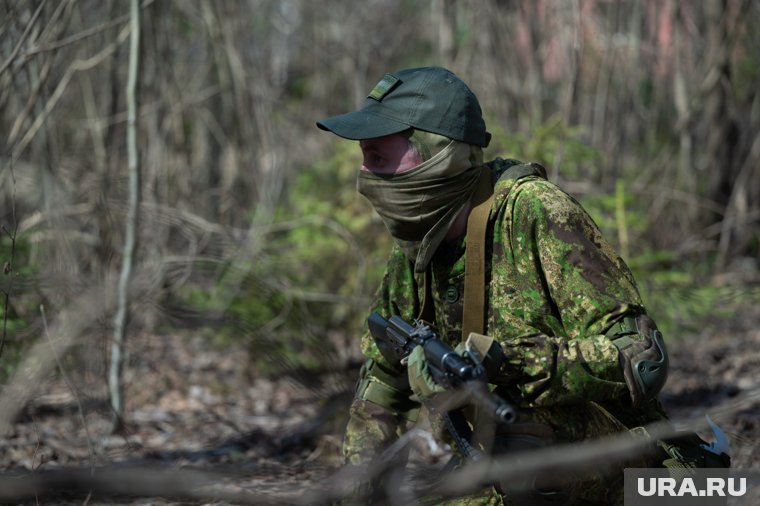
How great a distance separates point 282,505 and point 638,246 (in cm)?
487

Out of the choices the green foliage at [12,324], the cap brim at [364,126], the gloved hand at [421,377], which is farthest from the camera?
the green foliage at [12,324]

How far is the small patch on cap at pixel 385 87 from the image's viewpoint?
8.62 ft

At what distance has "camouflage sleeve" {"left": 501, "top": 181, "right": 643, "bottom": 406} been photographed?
2.36 m

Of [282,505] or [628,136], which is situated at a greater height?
[282,505]

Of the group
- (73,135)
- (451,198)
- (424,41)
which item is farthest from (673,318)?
(424,41)

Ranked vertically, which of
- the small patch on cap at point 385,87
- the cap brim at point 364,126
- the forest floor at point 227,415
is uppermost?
the small patch on cap at point 385,87

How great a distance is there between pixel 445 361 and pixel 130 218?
254 cm

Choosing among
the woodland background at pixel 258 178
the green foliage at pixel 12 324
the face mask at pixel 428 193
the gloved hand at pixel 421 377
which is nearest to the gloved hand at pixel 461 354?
the gloved hand at pixel 421 377

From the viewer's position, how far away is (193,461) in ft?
13.7

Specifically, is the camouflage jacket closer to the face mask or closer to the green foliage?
the face mask

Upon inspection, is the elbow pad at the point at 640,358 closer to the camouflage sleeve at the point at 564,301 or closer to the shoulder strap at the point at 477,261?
the camouflage sleeve at the point at 564,301

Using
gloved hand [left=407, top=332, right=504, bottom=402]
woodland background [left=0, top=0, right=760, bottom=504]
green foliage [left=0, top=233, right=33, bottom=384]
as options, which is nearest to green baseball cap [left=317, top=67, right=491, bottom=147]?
gloved hand [left=407, top=332, right=504, bottom=402]

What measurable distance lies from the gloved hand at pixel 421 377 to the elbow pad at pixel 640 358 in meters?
0.50

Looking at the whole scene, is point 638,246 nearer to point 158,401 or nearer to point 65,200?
point 158,401
